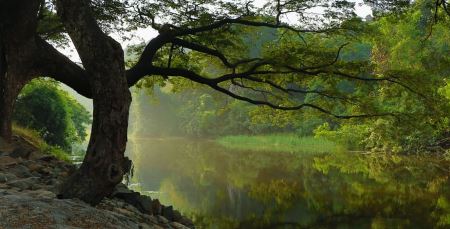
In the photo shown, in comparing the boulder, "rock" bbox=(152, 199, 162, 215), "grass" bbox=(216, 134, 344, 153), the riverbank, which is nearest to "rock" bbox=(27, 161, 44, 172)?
the riverbank

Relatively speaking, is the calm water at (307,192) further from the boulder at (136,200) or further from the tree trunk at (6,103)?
the tree trunk at (6,103)

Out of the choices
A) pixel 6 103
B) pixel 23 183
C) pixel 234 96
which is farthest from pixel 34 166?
pixel 234 96

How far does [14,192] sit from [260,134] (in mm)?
43087

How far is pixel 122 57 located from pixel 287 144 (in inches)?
1327

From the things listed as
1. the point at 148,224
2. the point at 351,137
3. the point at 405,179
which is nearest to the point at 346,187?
the point at 405,179

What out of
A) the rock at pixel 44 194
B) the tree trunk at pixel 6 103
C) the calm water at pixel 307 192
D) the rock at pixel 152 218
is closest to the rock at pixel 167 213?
the rock at pixel 152 218

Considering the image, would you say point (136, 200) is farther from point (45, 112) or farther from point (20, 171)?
point (45, 112)

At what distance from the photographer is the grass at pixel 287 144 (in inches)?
1339

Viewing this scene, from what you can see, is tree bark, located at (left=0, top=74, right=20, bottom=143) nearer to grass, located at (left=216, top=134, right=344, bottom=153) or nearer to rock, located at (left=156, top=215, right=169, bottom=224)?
rock, located at (left=156, top=215, right=169, bottom=224)

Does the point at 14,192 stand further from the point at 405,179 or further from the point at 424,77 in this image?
the point at 405,179

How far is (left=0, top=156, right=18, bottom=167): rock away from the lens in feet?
26.6

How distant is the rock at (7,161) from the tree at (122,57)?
1.43m

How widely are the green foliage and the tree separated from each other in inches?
83.2

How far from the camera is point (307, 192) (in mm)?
15156
